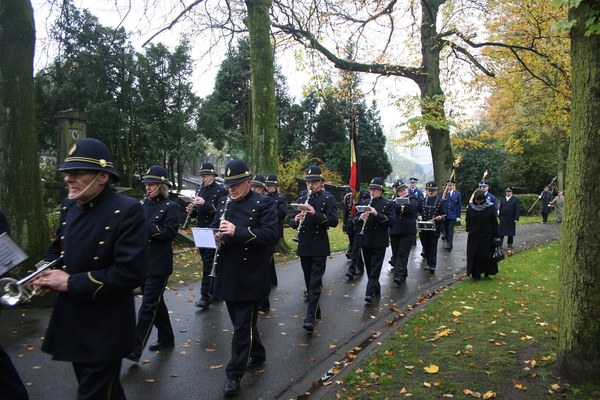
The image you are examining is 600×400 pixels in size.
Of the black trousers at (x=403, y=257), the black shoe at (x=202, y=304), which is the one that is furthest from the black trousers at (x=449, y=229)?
the black shoe at (x=202, y=304)

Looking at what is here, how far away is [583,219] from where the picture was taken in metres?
4.22

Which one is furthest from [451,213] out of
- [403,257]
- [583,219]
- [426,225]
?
[583,219]

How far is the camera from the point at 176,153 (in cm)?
1830

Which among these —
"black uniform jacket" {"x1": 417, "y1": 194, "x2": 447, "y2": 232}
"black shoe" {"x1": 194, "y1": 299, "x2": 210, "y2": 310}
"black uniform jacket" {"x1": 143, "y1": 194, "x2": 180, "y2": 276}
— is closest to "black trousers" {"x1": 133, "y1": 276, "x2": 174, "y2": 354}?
"black uniform jacket" {"x1": 143, "y1": 194, "x2": 180, "y2": 276}

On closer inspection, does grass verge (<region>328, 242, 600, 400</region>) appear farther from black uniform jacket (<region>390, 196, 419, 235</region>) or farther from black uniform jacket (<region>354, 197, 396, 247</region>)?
black uniform jacket (<region>390, 196, 419, 235</region>)

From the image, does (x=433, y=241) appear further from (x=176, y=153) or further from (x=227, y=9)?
(x=176, y=153)

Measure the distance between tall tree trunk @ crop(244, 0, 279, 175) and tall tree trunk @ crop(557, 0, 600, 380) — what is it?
8.91 metres

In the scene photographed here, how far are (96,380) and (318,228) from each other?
439 centimetres

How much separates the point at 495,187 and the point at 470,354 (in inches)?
1300

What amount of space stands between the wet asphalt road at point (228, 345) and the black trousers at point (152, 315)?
232 millimetres

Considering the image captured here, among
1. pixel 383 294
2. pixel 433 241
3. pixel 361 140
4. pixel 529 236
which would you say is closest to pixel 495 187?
pixel 361 140

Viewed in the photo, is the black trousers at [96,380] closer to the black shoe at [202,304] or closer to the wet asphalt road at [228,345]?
the wet asphalt road at [228,345]

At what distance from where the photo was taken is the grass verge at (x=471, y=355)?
4320mm

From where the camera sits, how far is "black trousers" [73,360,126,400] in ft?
9.34
